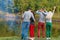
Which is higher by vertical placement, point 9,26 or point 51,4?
point 51,4

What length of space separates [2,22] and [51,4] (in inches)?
158

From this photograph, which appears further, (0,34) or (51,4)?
(51,4)

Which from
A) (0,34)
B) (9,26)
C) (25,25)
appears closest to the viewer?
(25,25)

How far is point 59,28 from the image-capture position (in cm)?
1906

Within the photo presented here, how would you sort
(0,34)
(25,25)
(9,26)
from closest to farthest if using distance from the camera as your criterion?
1. (25,25)
2. (0,34)
3. (9,26)

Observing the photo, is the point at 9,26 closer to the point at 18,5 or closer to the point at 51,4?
the point at 18,5

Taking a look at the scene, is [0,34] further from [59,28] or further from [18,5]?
[59,28]

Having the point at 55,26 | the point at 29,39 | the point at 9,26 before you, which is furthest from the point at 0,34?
the point at 29,39

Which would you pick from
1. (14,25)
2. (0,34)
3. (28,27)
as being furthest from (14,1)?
(28,27)

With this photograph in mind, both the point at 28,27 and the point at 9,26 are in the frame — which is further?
the point at 9,26

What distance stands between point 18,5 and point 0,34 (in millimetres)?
2957

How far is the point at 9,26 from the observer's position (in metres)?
18.6

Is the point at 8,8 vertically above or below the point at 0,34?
above

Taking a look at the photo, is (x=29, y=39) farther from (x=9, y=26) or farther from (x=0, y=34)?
(x=9, y=26)
